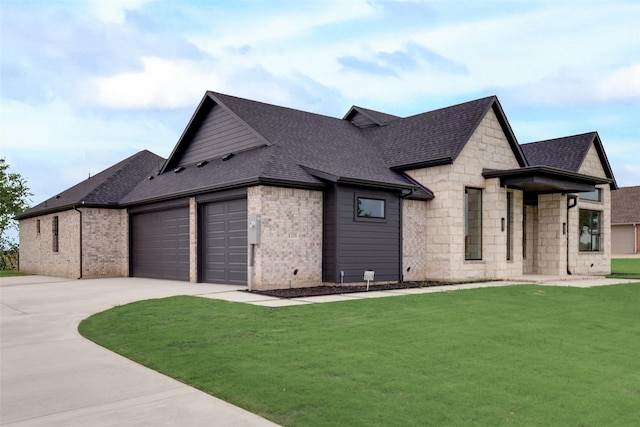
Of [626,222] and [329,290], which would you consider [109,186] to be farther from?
[626,222]

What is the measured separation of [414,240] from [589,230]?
10.2m

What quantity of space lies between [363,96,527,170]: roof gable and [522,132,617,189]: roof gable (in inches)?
163

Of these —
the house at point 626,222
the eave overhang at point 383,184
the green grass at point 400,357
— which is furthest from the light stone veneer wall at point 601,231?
the house at point 626,222

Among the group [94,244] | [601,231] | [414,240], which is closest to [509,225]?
[414,240]

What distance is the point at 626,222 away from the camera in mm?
A: 43688

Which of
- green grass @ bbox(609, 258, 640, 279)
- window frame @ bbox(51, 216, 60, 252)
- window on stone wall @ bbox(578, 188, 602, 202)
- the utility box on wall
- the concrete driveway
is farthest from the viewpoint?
window frame @ bbox(51, 216, 60, 252)

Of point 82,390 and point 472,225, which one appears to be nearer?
point 82,390

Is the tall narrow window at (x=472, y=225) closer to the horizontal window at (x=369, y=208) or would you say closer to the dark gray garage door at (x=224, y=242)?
the horizontal window at (x=369, y=208)

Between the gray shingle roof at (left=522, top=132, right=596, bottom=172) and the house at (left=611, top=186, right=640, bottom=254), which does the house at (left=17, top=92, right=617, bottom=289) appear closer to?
the gray shingle roof at (left=522, top=132, right=596, bottom=172)

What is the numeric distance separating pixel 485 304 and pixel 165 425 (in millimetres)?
8346

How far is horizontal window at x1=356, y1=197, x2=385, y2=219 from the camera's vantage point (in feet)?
52.8

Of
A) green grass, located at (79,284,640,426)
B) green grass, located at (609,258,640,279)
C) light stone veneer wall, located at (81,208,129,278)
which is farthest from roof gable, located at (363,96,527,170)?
light stone veneer wall, located at (81,208,129,278)

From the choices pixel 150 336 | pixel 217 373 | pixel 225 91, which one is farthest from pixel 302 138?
pixel 217 373

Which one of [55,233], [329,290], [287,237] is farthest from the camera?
[55,233]
